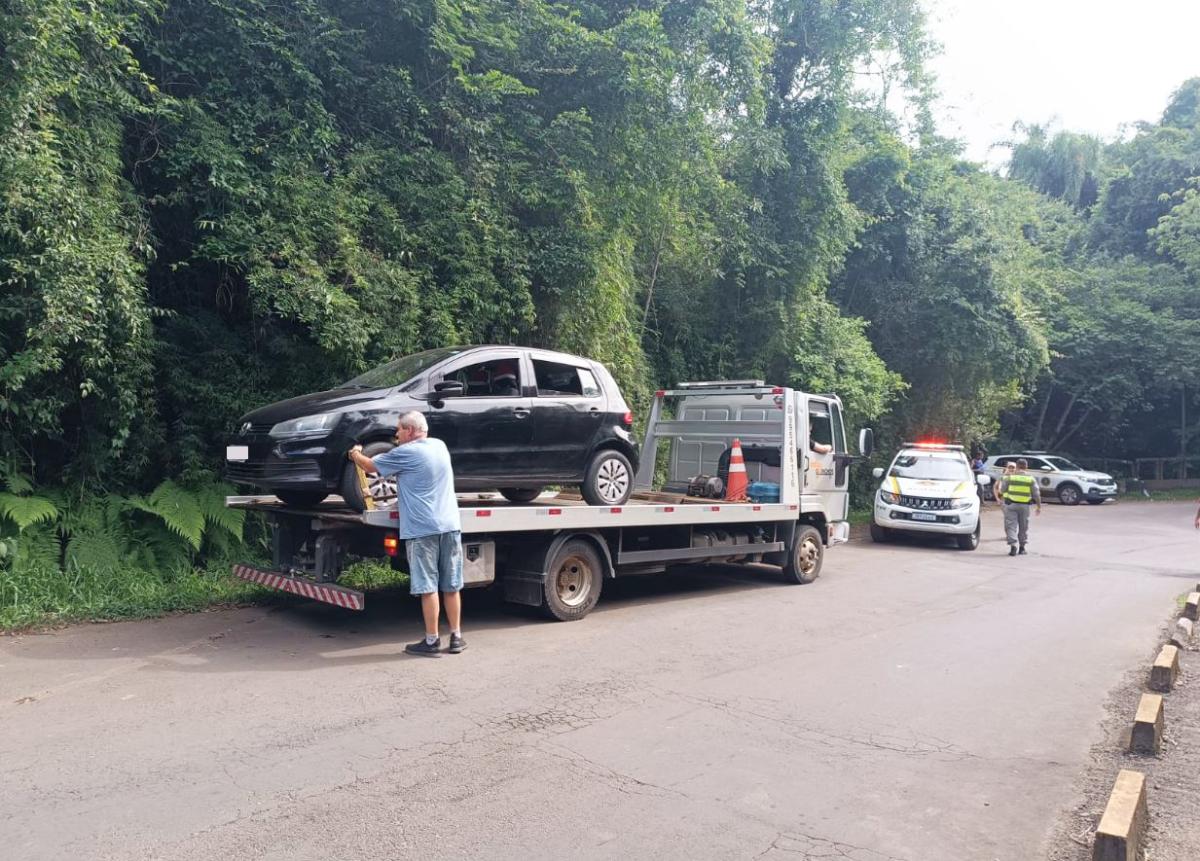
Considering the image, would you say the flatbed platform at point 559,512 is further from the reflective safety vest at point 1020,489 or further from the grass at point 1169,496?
the grass at point 1169,496

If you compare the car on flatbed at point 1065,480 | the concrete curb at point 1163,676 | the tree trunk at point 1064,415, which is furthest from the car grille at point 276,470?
the tree trunk at point 1064,415

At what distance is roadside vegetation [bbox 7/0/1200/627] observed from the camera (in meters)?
8.59

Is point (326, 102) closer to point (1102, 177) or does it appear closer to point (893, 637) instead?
point (893, 637)

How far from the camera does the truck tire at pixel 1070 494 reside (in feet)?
96.3

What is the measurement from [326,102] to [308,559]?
640 centimetres

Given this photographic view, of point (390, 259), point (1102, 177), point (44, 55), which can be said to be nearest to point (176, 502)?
point (390, 259)

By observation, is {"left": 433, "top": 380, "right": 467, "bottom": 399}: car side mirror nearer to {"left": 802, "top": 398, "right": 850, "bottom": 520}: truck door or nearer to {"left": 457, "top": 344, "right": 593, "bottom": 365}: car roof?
{"left": 457, "top": 344, "right": 593, "bottom": 365}: car roof

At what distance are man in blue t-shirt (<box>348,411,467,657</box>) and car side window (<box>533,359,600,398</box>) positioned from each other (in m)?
2.14

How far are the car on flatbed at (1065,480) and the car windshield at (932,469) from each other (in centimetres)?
1330

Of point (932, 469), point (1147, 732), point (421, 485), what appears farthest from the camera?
point (932, 469)

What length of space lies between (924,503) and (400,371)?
37.7 ft

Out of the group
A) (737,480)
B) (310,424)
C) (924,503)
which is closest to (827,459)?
(737,480)

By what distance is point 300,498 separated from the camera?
802 cm

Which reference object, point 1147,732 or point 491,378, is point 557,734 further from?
point 491,378
